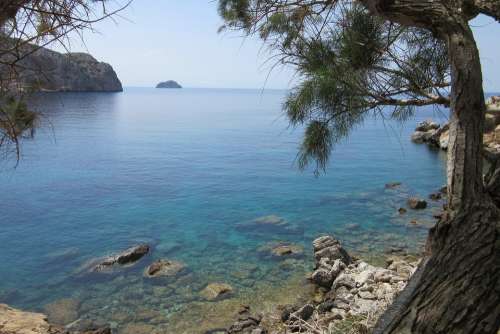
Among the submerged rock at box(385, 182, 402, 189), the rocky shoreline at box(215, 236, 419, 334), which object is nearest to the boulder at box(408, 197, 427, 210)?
the submerged rock at box(385, 182, 402, 189)

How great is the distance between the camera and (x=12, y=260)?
11047mm

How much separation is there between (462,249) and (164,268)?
9.10 metres

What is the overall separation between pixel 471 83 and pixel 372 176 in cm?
1934

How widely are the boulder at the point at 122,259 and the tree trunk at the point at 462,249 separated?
31.8ft

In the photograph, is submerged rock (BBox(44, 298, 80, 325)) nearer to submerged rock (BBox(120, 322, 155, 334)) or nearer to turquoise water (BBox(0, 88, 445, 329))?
turquoise water (BBox(0, 88, 445, 329))

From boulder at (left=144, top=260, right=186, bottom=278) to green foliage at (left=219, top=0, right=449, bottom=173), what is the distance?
6.28 meters

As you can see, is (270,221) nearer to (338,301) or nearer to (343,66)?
(338,301)

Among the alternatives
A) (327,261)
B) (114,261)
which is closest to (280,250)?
(327,261)

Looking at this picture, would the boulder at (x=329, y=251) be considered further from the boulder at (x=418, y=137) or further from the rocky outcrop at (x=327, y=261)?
the boulder at (x=418, y=137)

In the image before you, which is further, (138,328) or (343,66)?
(138,328)

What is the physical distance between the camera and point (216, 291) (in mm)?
9148

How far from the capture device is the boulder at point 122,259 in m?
10.6

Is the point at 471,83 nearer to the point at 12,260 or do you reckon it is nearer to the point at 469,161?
the point at 469,161

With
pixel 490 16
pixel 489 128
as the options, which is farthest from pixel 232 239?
pixel 489 128
